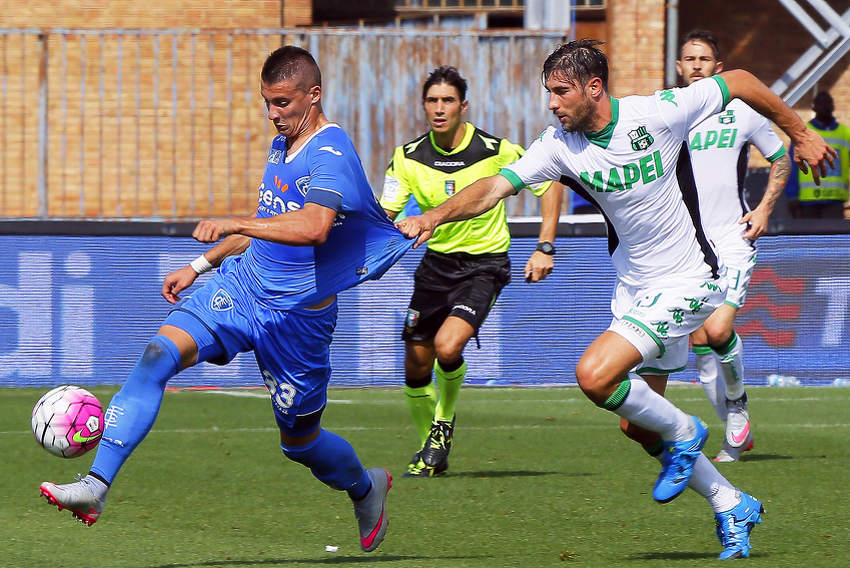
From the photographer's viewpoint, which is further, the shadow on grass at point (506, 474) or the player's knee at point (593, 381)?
the shadow on grass at point (506, 474)

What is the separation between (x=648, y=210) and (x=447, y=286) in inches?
103

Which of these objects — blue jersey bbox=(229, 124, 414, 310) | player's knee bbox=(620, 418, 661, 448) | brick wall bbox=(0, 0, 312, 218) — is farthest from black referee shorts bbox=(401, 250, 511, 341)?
brick wall bbox=(0, 0, 312, 218)

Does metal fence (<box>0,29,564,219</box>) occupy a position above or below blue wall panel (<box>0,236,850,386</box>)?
above

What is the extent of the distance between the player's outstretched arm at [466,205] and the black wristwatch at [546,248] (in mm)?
1573

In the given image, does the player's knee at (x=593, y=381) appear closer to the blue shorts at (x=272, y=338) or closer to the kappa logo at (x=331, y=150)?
the blue shorts at (x=272, y=338)

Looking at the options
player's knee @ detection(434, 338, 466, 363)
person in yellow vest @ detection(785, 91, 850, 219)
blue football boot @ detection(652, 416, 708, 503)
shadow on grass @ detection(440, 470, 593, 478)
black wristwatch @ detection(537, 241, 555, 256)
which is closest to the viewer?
blue football boot @ detection(652, 416, 708, 503)

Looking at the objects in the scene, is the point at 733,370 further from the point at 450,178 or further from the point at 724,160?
the point at 450,178

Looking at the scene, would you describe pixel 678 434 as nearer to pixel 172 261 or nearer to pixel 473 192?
pixel 473 192

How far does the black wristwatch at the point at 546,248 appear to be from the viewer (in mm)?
7098

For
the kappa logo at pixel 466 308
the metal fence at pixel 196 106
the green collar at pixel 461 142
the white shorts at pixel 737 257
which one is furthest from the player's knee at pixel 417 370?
the metal fence at pixel 196 106

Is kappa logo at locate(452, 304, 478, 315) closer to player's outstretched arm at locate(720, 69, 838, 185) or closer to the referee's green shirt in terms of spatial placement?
the referee's green shirt

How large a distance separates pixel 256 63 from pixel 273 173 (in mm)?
8888

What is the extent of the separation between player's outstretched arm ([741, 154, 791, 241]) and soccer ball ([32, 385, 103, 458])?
13.0ft

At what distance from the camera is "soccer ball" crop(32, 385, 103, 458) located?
5.04m
